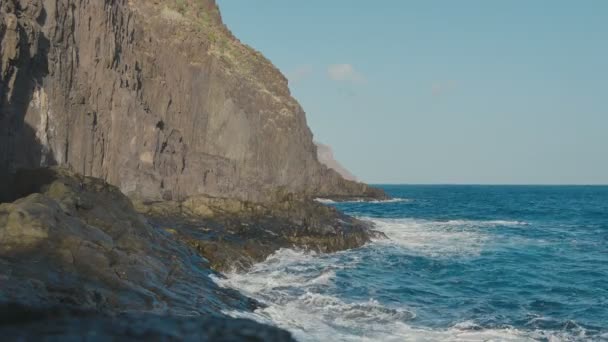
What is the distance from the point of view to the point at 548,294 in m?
25.2

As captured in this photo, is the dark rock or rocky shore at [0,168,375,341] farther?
rocky shore at [0,168,375,341]

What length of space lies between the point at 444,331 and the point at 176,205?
91.6 ft

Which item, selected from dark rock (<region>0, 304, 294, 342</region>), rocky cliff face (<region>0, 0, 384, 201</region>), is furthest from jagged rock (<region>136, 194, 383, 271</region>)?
dark rock (<region>0, 304, 294, 342</region>)

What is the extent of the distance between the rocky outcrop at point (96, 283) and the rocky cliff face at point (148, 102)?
10581 millimetres

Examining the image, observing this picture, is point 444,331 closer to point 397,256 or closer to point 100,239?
point 100,239

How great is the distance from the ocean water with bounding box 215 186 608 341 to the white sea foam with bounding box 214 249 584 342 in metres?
0.04

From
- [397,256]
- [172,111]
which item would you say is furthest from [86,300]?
[172,111]

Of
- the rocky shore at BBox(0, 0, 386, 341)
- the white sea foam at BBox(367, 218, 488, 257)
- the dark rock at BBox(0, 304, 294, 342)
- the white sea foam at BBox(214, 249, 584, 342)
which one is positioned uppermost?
the rocky shore at BBox(0, 0, 386, 341)

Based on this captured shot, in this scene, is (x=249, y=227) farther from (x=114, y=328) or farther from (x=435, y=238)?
(x=114, y=328)

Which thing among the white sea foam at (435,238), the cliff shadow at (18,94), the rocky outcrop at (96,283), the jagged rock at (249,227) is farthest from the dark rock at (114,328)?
the white sea foam at (435,238)

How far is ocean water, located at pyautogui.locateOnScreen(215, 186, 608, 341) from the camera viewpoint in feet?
59.6

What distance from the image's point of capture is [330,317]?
61.7ft

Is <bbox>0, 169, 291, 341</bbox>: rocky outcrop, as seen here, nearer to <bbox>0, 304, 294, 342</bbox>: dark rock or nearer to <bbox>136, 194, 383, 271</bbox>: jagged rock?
<bbox>0, 304, 294, 342</bbox>: dark rock

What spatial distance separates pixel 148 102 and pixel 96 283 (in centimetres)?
5110
